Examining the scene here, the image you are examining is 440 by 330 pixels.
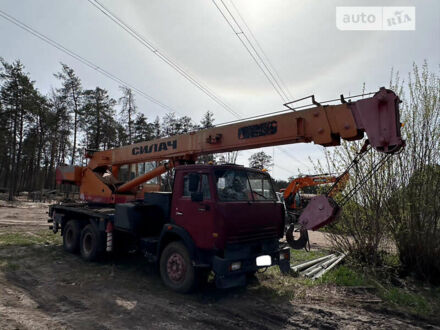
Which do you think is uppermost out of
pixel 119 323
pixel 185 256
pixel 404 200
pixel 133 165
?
pixel 133 165

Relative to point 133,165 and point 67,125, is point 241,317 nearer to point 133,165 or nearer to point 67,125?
point 133,165

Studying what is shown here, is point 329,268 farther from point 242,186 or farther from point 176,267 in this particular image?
point 176,267

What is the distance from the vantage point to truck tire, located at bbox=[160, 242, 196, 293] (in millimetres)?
5070

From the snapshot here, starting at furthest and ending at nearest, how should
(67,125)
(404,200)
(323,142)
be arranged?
1. (67,125)
2. (404,200)
3. (323,142)

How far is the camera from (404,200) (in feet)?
A: 20.5

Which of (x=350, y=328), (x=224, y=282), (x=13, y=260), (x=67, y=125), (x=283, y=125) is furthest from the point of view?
(x=67, y=125)

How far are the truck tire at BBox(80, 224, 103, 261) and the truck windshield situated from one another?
395cm

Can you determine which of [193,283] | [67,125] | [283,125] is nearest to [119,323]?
[193,283]

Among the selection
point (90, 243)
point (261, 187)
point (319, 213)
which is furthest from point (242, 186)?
point (90, 243)

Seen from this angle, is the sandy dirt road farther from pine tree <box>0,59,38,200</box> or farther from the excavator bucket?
pine tree <box>0,59,38,200</box>

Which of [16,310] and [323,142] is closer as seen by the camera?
[16,310]

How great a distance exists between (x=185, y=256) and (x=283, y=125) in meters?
3.06

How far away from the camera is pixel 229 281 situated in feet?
15.8

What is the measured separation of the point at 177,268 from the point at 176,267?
0.09 ft
